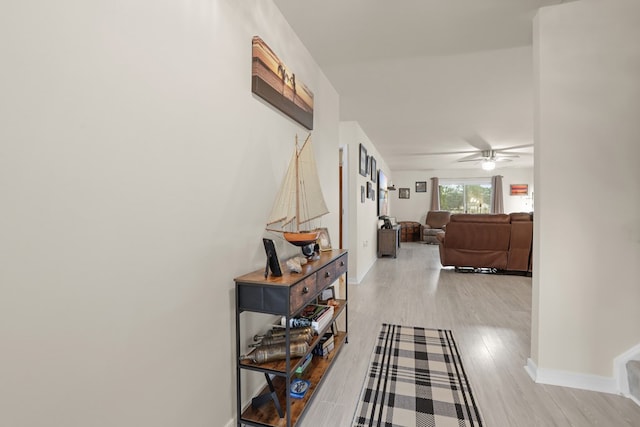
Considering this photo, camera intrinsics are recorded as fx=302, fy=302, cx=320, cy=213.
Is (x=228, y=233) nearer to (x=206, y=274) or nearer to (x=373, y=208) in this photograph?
(x=206, y=274)

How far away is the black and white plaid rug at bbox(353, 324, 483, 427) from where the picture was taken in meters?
1.59

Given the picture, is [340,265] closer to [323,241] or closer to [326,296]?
[323,241]

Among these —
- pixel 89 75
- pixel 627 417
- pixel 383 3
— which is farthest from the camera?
pixel 383 3

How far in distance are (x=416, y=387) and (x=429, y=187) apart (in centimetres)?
892

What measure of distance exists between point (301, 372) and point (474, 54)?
277 cm

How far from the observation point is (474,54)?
99.0 inches

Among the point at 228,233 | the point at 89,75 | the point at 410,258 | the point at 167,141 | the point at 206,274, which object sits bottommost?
the point at 410,258

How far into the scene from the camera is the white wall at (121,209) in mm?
687

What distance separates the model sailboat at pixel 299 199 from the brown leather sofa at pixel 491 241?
375 cm

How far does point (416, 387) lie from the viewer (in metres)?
1.85

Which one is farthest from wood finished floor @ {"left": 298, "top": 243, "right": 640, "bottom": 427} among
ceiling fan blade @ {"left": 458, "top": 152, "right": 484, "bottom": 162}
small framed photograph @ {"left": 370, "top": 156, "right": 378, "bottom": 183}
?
ceiling fan blade @ {"left": 458, "top": 152, "right": 484, "bottom": 162}

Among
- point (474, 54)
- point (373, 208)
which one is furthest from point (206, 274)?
point (373, 208)

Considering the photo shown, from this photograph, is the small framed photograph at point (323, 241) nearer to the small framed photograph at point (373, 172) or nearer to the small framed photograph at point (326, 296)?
the small framed photograph at point (326, 296)

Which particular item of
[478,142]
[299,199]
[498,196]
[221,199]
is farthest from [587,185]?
[498,196]
